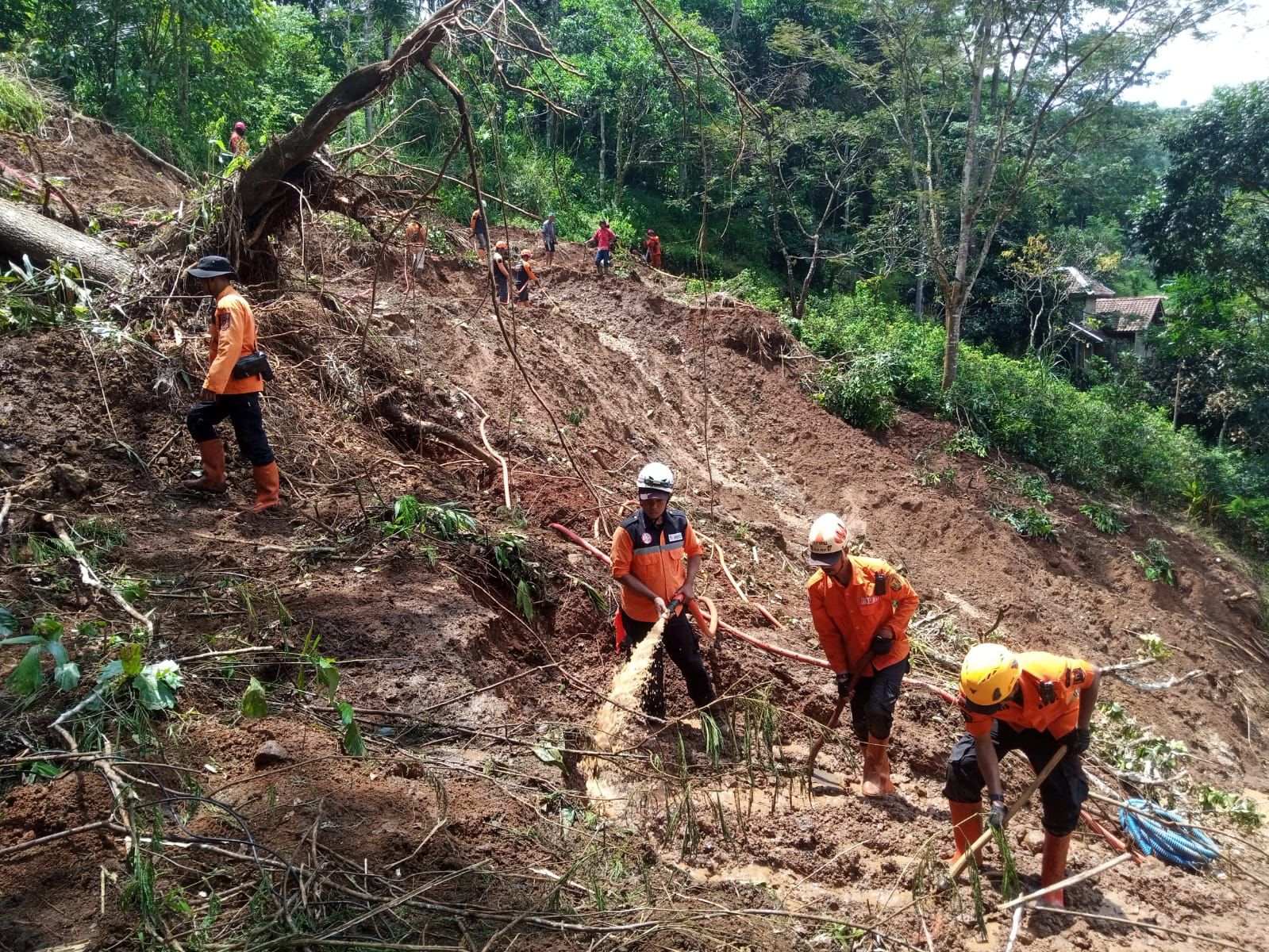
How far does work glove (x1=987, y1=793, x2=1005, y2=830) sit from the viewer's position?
125 inches

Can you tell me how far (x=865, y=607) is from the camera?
416 cm

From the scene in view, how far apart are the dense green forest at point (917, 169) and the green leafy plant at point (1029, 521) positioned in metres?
1.72

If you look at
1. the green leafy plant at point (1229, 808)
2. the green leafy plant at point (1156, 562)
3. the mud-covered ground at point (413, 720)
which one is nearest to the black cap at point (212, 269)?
the mud-covered ground at point (413, 720)

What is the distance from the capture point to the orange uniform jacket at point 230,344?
15.8 feet

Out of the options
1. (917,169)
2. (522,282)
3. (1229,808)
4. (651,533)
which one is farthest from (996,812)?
(917,169)

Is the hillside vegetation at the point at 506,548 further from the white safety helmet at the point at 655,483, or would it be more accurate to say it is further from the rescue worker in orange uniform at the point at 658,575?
the white safety helmet at the point at 655,483

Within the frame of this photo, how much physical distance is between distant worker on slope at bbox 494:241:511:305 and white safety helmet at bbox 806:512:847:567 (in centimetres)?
790

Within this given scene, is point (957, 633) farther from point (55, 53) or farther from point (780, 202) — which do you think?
point (780, 202)

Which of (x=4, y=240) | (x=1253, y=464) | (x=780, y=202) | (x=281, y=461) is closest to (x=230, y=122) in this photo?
(x=4, y=240)

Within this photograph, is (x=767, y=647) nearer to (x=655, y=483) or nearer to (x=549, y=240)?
(x=655, y=483)

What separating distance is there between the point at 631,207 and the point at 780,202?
4.11m

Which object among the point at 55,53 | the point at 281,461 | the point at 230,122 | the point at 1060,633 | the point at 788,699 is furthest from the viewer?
the point at 230,122

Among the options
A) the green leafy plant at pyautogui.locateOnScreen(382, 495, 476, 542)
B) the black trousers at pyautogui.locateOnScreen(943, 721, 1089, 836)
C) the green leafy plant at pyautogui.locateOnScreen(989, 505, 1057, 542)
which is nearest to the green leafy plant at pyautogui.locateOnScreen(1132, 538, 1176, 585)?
the green leafy plant at pyautogui.locateOnScreen(989, 505, 1057, 542)

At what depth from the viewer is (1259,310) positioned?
52.5 ft
